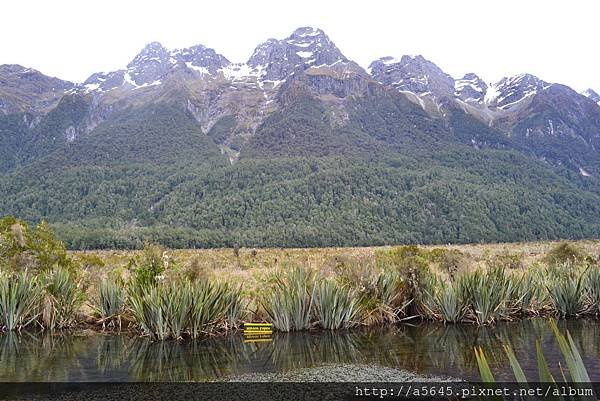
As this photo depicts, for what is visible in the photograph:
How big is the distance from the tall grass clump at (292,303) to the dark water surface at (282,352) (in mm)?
377

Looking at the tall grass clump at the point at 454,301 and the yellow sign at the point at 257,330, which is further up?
the tall grass clump at the point at 454,301

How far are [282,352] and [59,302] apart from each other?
6.51m

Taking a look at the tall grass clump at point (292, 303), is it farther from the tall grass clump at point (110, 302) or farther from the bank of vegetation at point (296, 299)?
the tall grass clump at point (110, 302)

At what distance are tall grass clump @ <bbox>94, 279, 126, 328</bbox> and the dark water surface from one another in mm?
798

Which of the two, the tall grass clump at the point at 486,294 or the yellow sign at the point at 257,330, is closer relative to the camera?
the yellow sign at the point at 257,330

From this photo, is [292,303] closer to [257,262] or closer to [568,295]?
[568,295]

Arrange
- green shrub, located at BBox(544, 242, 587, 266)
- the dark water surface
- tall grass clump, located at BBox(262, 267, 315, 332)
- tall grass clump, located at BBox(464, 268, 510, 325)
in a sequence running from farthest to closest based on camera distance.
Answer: green shrub, located at BBox(544, 242, 587, 266) < tall grass clump, located at BBox(464, 268, 510, 325) < tall grass clump, located at BBox(262, 267, 315, 332) < the dark water surface

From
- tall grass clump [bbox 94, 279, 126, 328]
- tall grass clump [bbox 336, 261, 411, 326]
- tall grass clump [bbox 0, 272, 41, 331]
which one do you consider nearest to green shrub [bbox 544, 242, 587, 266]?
tall grass clump [bbox 336, 261, 411, 326]

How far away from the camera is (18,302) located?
1306cm

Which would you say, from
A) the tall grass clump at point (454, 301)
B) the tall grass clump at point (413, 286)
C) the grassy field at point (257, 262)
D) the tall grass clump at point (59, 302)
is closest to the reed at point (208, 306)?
the grassy field at point (257, 262)

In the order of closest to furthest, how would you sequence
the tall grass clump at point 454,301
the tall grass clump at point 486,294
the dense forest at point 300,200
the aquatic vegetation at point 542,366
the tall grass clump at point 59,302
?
the aquatic vegetation at point 542,366
the tall grass clump at point 486,294
the tall grass clump at point 454,301
the tall grass clump at point 59,302
the dense forest at point 300,200

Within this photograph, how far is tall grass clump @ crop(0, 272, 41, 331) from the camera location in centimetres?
1273

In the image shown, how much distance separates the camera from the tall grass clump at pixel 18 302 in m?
12.7

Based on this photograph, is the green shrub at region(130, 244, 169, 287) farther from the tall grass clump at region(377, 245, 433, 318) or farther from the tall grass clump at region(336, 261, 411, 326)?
the tall grass clump at region(377, 245, 433, 318)
